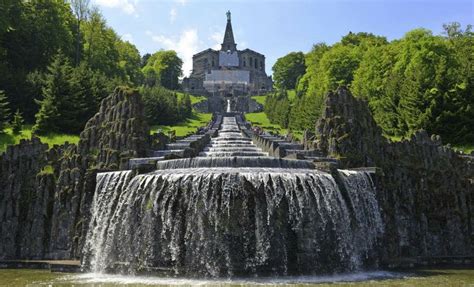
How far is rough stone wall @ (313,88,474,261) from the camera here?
30.7m

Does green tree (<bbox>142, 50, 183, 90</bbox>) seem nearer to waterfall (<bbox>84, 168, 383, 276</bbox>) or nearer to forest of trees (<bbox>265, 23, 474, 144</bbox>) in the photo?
forest of trees (<bbox>265, 23, 474, 144</bbox>)

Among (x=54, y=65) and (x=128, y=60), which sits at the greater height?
(x=128, y=60)

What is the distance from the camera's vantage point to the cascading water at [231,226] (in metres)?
24.1

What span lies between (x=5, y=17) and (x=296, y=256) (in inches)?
1831

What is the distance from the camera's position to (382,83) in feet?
227

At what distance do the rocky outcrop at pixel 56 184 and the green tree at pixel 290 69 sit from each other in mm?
149433

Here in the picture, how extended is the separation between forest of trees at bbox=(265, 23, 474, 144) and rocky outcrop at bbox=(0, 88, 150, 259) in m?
23.6

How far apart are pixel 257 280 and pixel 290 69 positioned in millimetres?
159850

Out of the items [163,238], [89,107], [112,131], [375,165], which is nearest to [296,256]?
[163,238]

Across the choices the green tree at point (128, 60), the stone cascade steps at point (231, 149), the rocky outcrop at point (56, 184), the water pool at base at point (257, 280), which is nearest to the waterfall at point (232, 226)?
the water pool at base at point (257, 280)

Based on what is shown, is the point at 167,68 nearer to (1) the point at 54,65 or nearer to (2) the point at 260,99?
(2) the point at 260,99

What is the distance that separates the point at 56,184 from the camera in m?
29.7

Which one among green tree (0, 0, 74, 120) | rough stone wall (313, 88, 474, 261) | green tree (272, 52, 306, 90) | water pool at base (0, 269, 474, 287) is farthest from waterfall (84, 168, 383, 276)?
green tree (272, 52, 306, 90)

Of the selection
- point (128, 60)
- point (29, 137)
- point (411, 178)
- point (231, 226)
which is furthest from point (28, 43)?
point (128, 60)
